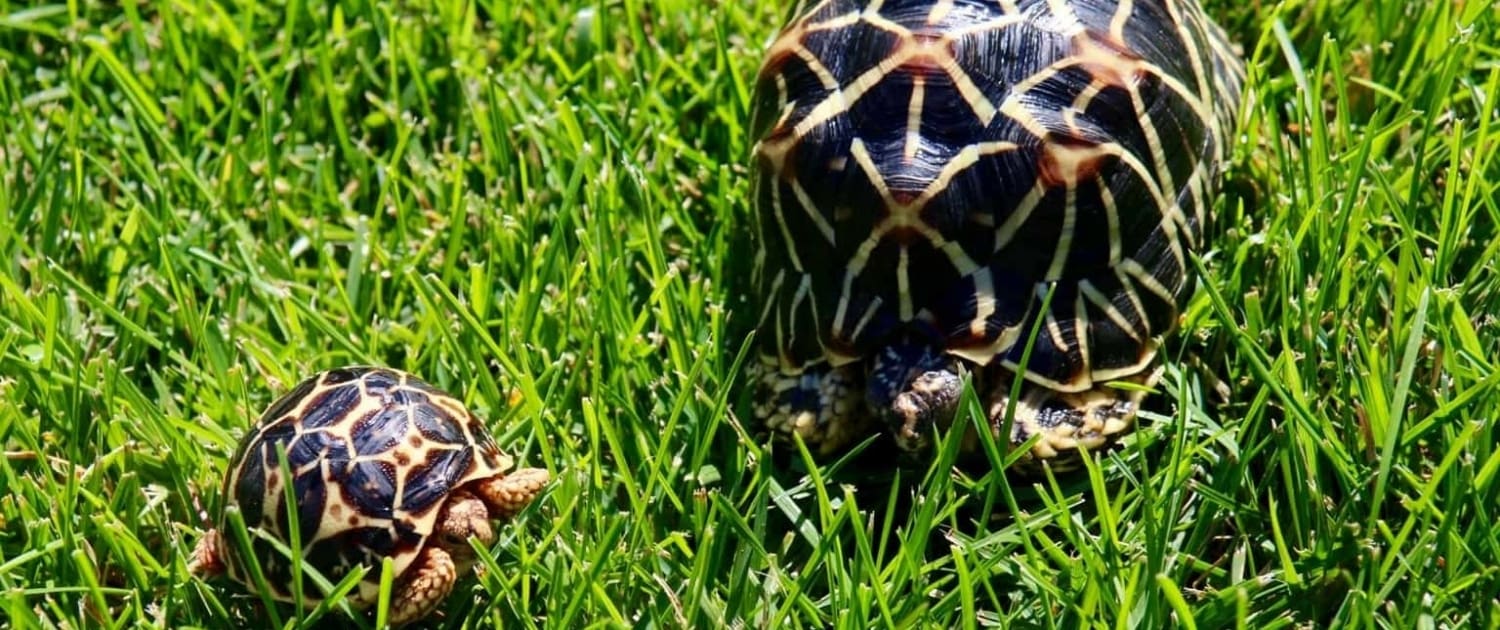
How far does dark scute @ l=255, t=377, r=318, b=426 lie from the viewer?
252 cm

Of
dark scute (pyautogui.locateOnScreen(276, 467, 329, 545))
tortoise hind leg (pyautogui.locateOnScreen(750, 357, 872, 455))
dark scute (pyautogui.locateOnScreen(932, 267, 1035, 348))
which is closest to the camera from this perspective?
dark scute (pyautogui.locateOnScreen(276, 467, 329, 545))

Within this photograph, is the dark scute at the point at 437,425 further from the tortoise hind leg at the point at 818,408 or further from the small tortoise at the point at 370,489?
the tortoise hind leg at the point at 818,408

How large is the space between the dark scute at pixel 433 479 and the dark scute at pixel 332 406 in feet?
0.48

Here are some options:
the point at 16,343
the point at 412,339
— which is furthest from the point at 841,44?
the point at 16,343

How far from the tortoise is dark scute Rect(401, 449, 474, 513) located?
1.67 ft

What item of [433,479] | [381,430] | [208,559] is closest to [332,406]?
[381,430]

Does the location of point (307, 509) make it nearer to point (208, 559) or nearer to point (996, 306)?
point (208, 559)

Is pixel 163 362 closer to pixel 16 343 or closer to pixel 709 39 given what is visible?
pixel 16 343

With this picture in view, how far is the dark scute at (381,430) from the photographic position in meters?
2.44

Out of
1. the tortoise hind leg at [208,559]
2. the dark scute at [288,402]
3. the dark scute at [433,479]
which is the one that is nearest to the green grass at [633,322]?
the tortoise hind leg at [208,559]

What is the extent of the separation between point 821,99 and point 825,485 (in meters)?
0.62

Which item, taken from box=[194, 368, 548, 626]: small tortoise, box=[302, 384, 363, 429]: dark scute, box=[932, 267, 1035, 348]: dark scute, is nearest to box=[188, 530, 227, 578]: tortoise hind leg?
box=[194, 368, 548, 626]: small tortoise

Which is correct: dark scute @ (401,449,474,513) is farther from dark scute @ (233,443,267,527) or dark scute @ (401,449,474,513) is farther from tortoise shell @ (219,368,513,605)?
dark scute @ (233,443,267,527)

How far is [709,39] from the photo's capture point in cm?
353
